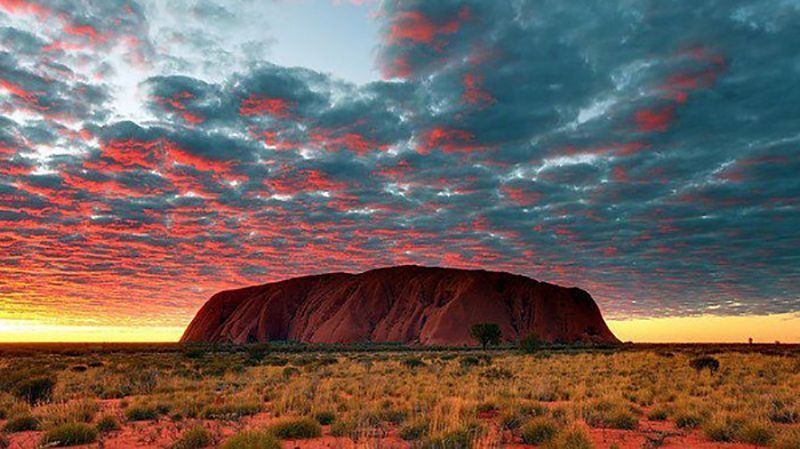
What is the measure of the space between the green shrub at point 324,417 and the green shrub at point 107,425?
15.8 feet

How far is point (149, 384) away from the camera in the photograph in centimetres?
2347

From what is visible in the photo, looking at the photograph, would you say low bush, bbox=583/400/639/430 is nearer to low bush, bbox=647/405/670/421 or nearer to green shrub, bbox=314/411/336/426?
low bush, bbox=647/405/670/421

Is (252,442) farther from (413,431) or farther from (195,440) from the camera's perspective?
(413,431)

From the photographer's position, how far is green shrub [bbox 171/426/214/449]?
10781 mm

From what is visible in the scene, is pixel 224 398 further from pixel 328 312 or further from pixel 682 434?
pixel 328 312

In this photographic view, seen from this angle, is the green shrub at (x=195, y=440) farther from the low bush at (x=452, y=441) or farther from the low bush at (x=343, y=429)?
the low bush at (x=452, y=441)

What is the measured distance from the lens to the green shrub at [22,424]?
13.6 meters

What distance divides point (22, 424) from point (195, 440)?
6.16 metres

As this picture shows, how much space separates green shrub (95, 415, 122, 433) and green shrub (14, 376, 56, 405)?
286 inches

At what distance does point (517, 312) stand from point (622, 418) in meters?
103

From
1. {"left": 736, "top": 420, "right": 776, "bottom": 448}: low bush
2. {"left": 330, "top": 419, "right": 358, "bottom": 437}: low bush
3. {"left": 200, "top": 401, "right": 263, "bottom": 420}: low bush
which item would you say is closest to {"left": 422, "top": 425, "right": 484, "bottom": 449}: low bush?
{"left": 330, "top": 419, "right": 358, "bottom": 437}: low bush

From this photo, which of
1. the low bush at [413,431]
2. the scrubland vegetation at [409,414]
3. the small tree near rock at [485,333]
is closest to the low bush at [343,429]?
the scrubland vegetation at [409,414]

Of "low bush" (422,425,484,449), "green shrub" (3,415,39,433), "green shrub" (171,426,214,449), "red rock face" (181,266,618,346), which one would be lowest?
"green shrub" (3,415,39,433)

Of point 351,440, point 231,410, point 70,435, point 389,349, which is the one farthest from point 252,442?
point 389,349
